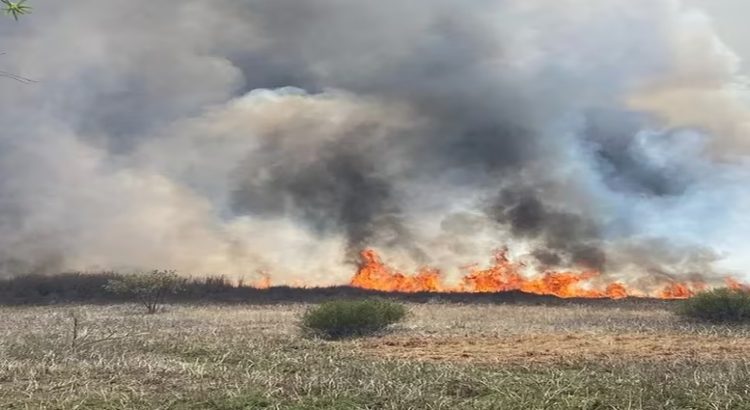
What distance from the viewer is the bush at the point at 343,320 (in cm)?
2733

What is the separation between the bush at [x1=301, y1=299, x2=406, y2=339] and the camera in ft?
89.7

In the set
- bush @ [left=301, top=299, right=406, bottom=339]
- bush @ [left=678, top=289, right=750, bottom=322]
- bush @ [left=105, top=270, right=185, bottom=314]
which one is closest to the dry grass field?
bush @ [left=301, top=299, right=406, bottom=339]

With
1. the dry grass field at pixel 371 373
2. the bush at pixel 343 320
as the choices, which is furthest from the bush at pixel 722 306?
the bush at pixel 343 320

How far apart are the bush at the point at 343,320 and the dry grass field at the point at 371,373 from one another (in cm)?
375

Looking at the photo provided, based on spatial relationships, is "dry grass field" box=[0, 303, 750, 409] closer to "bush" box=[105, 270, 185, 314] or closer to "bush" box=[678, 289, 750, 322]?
"bush" box=[678, 289, 750, 322]

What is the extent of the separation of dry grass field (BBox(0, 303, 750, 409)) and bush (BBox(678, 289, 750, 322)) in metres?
11.2

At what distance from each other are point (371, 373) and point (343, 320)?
13244mm

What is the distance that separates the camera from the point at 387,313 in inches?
1175

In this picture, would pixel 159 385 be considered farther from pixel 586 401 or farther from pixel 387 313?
pixel 387 313

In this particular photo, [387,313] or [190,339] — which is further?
[387,313]

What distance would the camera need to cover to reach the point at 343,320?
27.5m

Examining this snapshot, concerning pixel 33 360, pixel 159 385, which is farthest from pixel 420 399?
pixel 33 360

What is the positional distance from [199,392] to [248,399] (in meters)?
1.19

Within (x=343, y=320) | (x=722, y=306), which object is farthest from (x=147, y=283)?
(x=722, y=306)
